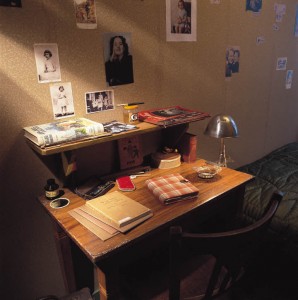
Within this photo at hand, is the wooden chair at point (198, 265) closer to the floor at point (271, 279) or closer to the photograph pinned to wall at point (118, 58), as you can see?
the floor at point (271, 279)

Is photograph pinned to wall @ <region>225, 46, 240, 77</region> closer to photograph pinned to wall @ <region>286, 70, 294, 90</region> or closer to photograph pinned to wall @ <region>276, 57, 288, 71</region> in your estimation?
photograph pinned to wall @ <region>276, 57, 288, 71</region>

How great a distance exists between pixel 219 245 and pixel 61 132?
28.1 inches

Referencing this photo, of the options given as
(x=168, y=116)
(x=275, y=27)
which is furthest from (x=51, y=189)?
(x=275, y=27)

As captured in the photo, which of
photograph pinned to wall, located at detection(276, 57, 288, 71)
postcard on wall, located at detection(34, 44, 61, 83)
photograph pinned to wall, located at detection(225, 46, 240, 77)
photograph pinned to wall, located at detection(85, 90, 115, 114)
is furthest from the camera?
photograph pinned to wall, located at detection(276, 57, 288, 71)

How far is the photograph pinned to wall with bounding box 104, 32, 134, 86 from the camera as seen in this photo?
138 centimetres

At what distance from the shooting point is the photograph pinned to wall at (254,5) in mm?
2025

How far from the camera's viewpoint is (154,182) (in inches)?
51.9

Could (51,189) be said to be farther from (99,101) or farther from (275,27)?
(275,27)

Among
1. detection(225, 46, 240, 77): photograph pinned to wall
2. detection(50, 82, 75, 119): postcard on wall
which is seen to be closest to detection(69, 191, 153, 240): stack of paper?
detection(50, 82, 75, 119): postcard on wall

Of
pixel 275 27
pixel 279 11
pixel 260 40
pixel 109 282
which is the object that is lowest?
pixel 109 282

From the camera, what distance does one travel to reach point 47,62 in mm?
1207

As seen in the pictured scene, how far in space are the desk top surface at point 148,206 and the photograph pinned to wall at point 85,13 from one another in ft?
2.51

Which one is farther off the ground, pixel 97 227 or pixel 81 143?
pixel 81 143

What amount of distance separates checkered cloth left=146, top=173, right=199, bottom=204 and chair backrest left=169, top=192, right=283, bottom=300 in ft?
1.08
